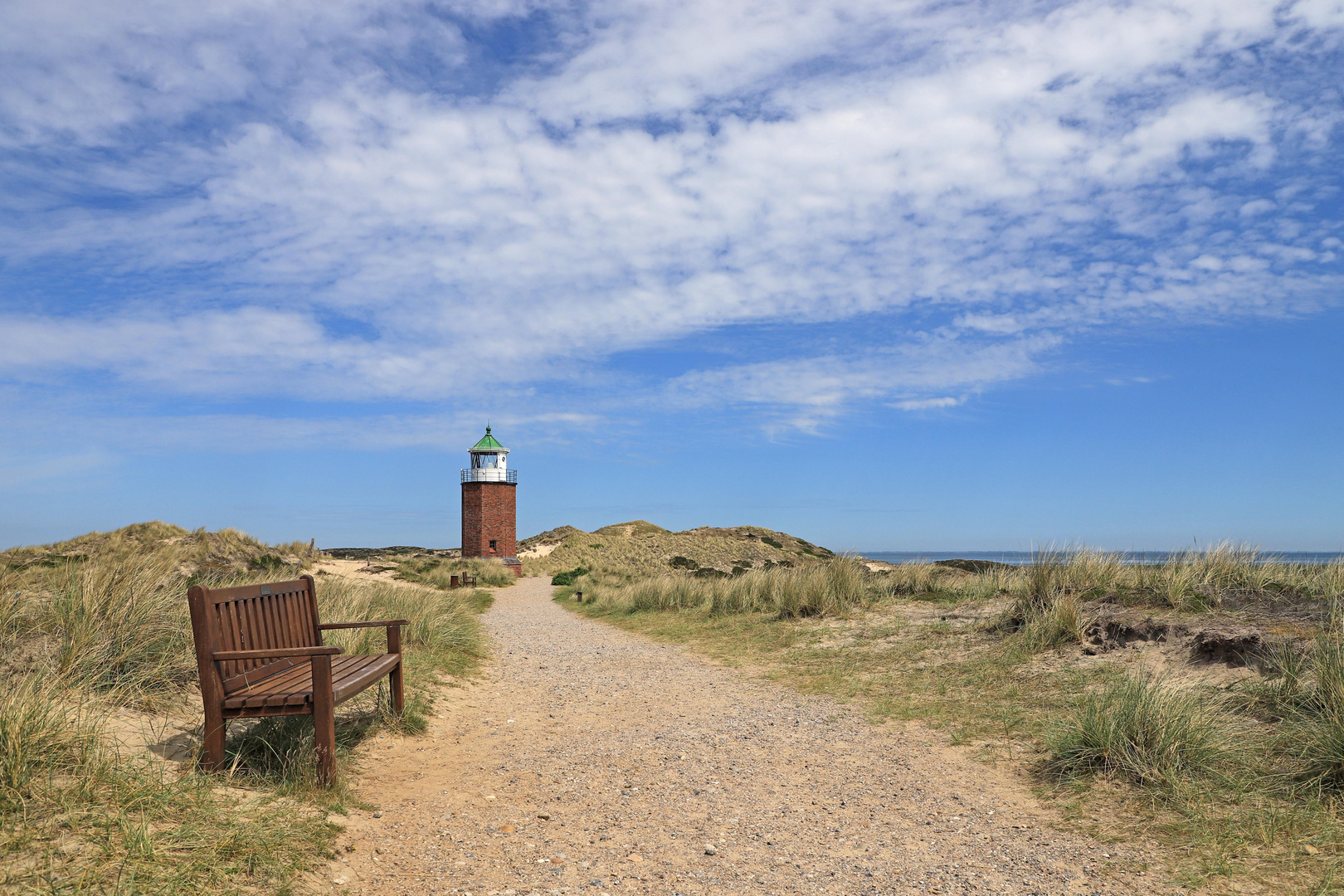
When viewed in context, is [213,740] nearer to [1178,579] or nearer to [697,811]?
[697,811]

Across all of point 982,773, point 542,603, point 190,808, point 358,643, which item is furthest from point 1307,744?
point 542,603

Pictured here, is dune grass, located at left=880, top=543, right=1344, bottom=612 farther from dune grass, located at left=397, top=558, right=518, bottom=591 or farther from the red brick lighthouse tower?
the red brick lighthouse tower

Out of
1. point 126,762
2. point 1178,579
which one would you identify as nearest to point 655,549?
point 1178,579

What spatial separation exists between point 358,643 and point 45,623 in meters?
2.44

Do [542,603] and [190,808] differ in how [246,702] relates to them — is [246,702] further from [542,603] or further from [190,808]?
[542,603]

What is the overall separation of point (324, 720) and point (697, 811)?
6.82 feet

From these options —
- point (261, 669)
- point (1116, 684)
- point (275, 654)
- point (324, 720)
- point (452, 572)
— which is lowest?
point (452, 572)

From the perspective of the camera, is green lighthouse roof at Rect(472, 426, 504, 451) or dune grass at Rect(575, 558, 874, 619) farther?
green lighthouse roof at Rect(472, 426, 504, 451)

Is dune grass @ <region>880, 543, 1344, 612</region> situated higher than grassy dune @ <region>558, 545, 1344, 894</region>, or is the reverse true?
dune grass @ <region>880, 543, 1344, 612</region>

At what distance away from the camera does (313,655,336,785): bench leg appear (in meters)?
4.07

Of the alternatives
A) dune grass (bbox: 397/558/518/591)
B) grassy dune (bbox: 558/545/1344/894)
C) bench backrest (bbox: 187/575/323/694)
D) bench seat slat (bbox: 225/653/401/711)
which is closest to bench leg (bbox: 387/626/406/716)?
bench seat slat (bbox: 225/653/401/711)

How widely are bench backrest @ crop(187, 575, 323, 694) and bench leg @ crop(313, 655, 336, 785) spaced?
0.56m

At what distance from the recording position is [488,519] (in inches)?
1596

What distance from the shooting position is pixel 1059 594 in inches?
356
